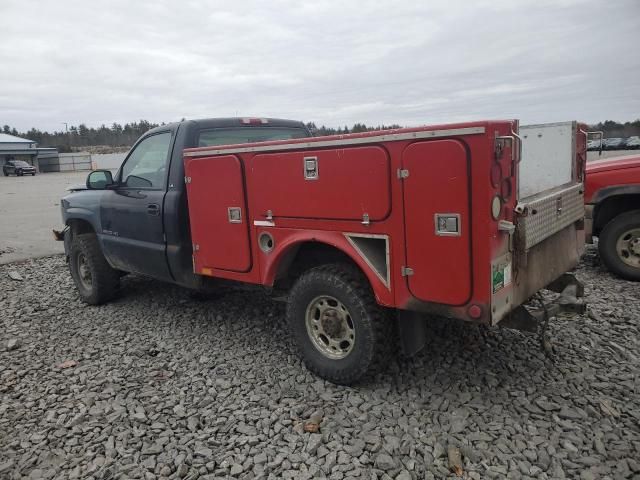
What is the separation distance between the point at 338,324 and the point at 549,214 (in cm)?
163

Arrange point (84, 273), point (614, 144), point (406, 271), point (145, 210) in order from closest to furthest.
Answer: point (406, 271) → point (145, 210) → point (84, 273) → point (614, 144)

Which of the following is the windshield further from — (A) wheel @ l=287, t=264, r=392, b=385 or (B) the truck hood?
(B) the truck hood

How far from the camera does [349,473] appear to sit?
9.06 feet

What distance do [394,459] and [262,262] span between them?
5.80 ft

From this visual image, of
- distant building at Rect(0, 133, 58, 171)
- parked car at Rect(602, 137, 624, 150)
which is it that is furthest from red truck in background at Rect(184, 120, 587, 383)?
distant building at Rect(0, 133, 58, 171)

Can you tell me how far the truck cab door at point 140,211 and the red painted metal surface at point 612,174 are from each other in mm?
4721

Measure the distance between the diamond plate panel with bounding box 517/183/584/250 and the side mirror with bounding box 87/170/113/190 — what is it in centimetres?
417

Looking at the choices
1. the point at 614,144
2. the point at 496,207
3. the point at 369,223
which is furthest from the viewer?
the point at 614,144

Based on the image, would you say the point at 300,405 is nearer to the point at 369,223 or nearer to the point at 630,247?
the point at 369,223

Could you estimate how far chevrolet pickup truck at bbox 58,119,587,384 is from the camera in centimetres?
286

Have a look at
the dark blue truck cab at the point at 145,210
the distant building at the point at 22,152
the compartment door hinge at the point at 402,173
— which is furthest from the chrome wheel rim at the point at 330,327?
the distant building at the point at 22,152

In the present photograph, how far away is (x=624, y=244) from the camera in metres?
5.77

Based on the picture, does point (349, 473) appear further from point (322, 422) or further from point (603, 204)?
point (603, 204)

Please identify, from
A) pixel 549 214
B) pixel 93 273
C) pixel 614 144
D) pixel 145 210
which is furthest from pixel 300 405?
pixel 614 144
